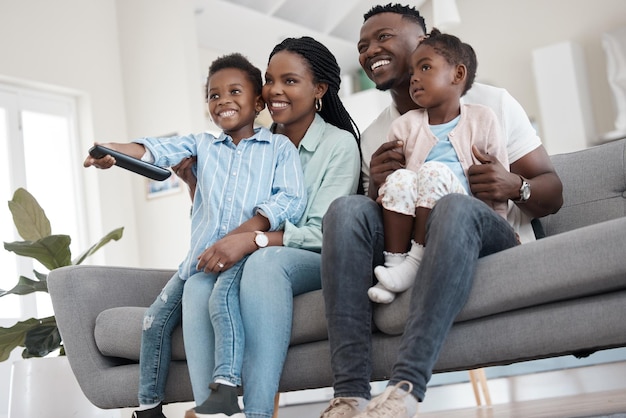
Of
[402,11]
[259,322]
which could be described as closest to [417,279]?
[259,322]

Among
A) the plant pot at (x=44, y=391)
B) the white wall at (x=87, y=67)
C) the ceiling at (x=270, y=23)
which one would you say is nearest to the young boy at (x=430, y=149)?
the plant pot at (x=44, y=391)

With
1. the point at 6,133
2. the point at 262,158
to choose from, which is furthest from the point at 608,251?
the point at 6,133

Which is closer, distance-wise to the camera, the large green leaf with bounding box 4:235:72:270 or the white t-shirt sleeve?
the white t-shirt sleeve

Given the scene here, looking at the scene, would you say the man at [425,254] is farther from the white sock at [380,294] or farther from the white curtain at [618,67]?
the white curtain at [618,67]

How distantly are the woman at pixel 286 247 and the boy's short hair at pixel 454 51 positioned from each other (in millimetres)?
338

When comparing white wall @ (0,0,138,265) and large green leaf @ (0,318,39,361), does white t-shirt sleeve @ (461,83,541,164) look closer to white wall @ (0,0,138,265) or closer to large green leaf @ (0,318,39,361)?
large green leaf @ (0,318,39,361)

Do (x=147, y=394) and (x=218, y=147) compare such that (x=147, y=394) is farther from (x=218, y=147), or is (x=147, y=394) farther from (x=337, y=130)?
(x=337, y=130)

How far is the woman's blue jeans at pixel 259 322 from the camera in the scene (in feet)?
5.16

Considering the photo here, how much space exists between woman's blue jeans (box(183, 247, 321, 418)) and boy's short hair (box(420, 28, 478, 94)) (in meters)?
0.57

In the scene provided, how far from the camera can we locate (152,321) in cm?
183

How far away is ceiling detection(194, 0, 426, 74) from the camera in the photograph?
17.1 ft

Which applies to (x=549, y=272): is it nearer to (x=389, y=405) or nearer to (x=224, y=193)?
(x=389, y=405)

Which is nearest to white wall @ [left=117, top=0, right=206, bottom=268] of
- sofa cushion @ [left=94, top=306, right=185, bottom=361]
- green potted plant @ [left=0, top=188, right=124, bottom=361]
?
green potted plant @ [left=0, top=188, right=124, bottom=361]

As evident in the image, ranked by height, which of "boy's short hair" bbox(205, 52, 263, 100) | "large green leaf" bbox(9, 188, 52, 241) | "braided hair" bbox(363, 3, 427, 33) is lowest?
"large green leaf" bbox(9, 188, 52, 241)
